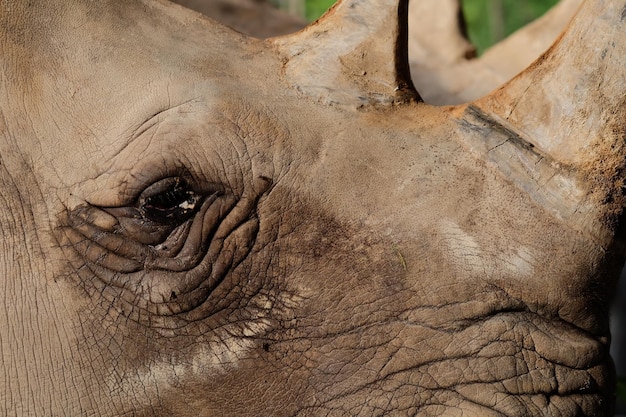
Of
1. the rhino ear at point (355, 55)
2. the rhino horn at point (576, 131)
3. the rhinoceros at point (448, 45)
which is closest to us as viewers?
the rhino horn at point (576, 131)

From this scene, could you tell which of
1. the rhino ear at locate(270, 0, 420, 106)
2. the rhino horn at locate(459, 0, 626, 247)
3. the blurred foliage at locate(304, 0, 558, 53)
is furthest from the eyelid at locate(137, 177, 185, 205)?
the blurred foliage at locate(304, 0, 558, 53)

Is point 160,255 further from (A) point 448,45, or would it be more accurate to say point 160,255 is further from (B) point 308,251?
A: (A) point 448,45

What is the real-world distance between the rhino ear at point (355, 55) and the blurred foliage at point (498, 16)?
310 inches

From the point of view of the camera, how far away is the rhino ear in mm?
3305

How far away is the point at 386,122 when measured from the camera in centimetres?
321

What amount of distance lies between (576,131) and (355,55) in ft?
2.75

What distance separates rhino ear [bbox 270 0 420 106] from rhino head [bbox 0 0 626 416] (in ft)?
0.66

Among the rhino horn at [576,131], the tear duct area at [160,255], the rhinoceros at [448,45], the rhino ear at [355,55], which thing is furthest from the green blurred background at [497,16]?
the tear duct area at [160,255]

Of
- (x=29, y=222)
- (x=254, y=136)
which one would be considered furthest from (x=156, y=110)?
(x=29, y=222)

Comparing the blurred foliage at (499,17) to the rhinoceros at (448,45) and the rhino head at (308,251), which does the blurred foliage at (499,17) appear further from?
the rhino head at (308,251)

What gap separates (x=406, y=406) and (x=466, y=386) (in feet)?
0.64

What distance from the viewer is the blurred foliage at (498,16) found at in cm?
1125

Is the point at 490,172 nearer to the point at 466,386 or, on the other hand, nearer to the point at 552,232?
the point at 552,232

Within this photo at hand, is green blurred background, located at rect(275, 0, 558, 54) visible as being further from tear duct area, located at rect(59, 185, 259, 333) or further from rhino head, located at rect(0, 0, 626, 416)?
tear duct area, located at rect(59, 185, 259, 333)
